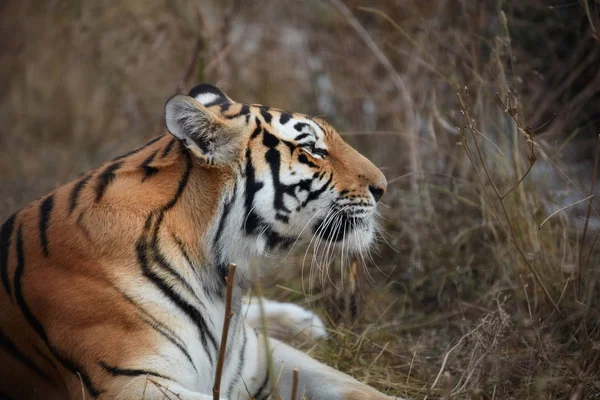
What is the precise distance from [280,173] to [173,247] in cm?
46

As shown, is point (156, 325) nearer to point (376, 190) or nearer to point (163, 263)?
point (163, 263)

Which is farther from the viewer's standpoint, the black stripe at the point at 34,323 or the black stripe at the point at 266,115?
the black stripe at the point at 266,115

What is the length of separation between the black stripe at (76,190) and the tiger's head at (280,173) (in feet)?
1.40

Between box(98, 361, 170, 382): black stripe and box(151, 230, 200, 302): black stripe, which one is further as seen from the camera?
box(151, 230, 200, 302): black stripe

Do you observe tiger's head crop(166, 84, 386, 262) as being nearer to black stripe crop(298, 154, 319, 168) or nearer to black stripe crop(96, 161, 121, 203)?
black stripe crop(298, 154, 319, 168)

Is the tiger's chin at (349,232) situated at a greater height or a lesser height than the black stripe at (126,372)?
greater

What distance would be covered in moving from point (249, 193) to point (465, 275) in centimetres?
167

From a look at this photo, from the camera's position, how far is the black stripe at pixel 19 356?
251 centimetres

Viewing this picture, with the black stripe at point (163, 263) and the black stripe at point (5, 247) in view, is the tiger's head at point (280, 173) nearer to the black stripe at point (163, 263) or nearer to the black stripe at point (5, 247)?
the black stripe at point (163, 263)

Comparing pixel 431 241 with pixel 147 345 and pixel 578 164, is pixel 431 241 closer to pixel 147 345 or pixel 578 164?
pixel 578 164

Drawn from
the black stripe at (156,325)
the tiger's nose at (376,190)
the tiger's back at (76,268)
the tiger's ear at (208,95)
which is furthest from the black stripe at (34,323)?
the tiger's nose at (376,190)

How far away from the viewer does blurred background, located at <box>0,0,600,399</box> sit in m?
3.02

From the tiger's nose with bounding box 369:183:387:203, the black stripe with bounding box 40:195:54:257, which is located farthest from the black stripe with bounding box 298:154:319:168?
the black stripe with bounding box 40:195:54:257

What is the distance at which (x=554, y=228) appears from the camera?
3.74m
